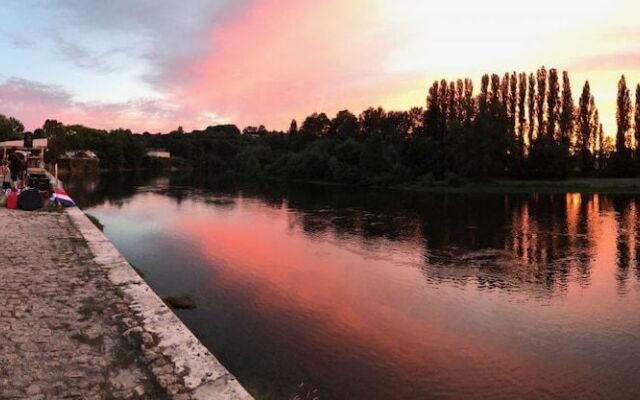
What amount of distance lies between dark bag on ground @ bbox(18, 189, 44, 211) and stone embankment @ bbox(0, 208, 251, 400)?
23.8 feet

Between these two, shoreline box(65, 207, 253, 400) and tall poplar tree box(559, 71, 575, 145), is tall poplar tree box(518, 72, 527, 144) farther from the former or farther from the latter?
shoreline box(65, 207, 253, 400)

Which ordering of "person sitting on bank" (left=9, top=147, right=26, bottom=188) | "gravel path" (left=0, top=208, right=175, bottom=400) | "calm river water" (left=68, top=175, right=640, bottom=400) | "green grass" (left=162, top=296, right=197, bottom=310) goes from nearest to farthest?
"gravel path" (left=0, top=208, right=175, bottom=400), "calm river water" (left=68, top=175, right=640, bottom=400), "green grass" (left=162, top=296, right=197, bottom=310), "person sitting on bank" (left=9, top=147, right=26, bottom=188)

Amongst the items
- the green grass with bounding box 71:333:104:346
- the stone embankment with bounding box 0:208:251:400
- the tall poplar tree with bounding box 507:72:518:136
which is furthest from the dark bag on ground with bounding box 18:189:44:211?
the tall poplar tree with bounding box 507:72:518:136

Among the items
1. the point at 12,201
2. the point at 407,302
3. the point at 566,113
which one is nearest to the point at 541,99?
the point at 566,113

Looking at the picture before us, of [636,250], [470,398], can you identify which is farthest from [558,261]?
[470,398]

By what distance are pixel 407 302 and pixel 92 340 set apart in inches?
300

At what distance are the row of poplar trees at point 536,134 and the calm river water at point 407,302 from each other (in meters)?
31.2

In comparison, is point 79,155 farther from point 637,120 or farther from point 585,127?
point 637,120

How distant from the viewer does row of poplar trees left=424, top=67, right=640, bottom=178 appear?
55.1 meters

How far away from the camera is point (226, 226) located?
2366cm

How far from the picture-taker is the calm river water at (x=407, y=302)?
7.75 metres

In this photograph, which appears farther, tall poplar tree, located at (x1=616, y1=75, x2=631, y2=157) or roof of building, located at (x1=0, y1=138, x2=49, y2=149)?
tall poplar tree, located at (x1=616, y1=75, x2=631, y2=157)

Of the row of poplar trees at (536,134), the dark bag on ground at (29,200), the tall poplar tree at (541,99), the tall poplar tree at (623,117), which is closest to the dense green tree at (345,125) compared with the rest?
the row of poplar trees at (536,134)

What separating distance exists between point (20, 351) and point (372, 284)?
936cm
